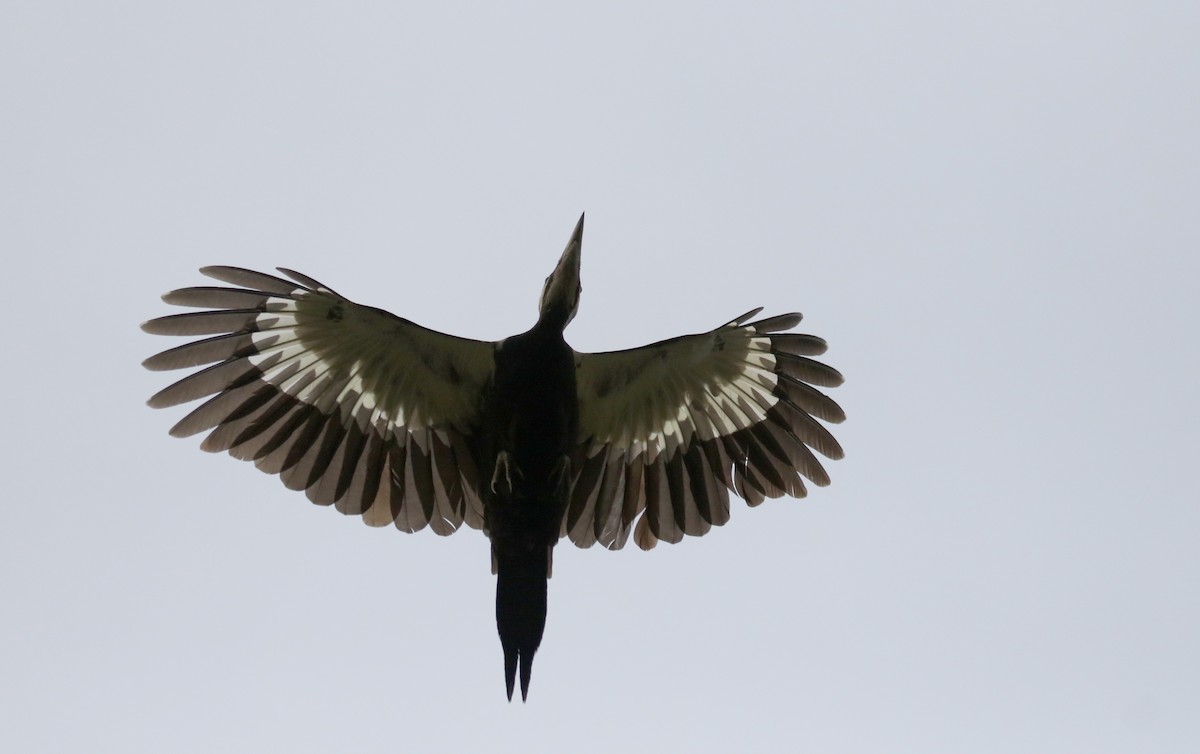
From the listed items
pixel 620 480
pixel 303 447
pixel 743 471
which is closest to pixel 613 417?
pixel 620 480

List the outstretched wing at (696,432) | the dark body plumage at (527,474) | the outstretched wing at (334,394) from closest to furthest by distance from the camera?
the outstretched wing at (334,394) < the dark body plumage at (527,474) < the outstretched wing at (696,432)

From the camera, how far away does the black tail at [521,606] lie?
7105 mm

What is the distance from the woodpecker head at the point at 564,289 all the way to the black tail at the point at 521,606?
1.43m

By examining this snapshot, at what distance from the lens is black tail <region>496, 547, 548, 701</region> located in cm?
711

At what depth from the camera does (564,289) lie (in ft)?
24.3

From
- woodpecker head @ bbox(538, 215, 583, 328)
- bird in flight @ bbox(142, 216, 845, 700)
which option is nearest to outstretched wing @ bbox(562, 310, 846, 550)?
bird in flight @ bbox(142, 216, 845, 700)

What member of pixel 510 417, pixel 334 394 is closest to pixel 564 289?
pixel 510 417

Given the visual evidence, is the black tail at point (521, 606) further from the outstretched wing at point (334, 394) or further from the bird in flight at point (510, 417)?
the outstretched wing at point (334, 394)

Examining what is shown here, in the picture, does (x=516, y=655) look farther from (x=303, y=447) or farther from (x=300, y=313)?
(x=300, y=313)

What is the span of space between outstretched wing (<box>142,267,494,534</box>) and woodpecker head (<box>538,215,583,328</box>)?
18.1 inches

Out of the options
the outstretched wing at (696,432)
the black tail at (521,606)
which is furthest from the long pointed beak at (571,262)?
the black tail at (521,606)

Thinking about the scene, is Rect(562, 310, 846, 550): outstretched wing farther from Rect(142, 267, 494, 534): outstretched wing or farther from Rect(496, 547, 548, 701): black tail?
Rect(142, 267, 494, 534): outstretched wing

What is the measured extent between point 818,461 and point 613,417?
1.37 meters

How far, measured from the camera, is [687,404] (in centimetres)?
798
